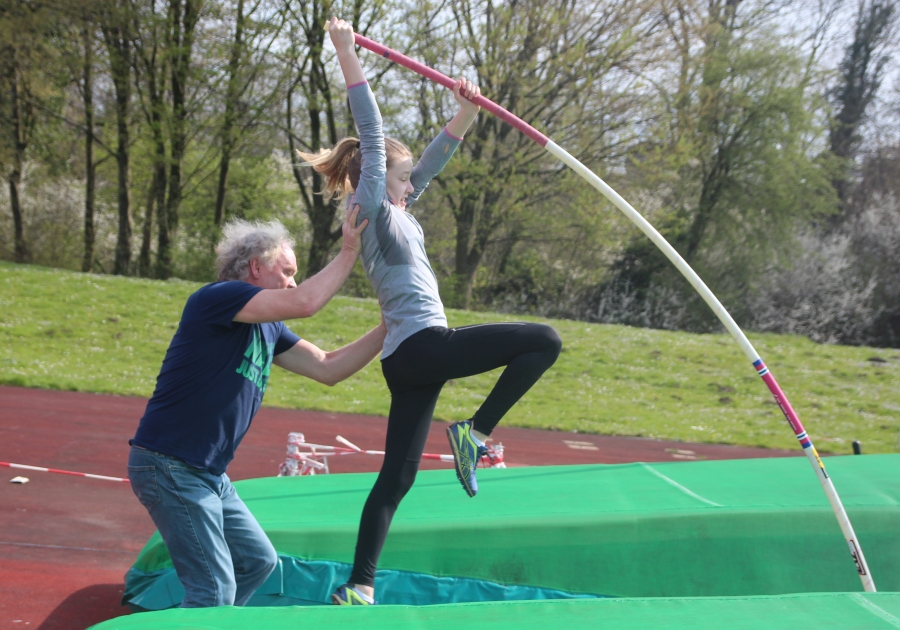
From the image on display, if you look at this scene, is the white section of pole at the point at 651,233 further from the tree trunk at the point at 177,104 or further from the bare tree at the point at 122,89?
the bare tree at the point at 122,89

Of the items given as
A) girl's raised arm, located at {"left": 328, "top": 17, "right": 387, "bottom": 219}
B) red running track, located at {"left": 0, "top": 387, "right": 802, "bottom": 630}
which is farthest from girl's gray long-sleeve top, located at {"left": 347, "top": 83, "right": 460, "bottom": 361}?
red running track, located at {"left": 0, "top": 387, "right": 802, "bottom": 630}

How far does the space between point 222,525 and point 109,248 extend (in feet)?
84.3

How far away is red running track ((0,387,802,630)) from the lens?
3.83 meters

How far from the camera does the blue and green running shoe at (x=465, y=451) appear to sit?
2875mm

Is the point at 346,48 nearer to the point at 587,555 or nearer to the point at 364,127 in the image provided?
the point at 364,127

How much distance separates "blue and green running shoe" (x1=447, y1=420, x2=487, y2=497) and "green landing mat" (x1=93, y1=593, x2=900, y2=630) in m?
0.55

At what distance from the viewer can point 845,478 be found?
168 inches

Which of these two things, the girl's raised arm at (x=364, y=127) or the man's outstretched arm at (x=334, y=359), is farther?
the man's outstretched arm at (x=334, y=359)

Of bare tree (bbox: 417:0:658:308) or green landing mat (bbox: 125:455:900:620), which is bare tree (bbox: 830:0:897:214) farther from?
green landing mat (bbox: 125:455:900:620)

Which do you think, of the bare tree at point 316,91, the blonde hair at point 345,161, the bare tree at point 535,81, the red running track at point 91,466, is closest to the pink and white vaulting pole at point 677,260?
the blonde hair at point 345,161

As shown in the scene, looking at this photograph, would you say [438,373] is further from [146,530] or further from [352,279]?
[352,279]

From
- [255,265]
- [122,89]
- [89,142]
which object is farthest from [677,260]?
[89,142]

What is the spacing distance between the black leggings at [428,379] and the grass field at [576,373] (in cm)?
767

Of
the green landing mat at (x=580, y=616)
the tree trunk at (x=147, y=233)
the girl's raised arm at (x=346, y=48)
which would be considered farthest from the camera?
the tree trunk at (x=147, y=233)
